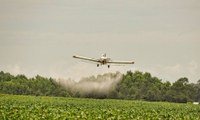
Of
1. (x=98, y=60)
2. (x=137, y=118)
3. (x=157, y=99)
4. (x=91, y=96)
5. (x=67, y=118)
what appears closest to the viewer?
(x=67, y=118)

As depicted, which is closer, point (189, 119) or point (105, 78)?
point (189, 119)

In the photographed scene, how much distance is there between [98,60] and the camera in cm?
9319

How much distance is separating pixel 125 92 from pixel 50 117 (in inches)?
5315

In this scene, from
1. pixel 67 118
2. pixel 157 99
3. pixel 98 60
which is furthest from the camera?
pixel 157 99

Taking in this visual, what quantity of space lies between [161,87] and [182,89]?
6.82 meters

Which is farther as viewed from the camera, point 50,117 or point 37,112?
point 37,112

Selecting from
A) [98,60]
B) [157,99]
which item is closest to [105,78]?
[98,60]

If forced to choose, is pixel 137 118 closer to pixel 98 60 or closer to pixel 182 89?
pixel 98 60

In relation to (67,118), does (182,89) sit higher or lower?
higher

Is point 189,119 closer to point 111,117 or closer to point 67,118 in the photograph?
point 111,117

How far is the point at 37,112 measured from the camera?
58219mm

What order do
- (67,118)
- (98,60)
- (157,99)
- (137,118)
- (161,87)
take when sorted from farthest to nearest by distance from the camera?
(161,87) < (157,99) < (98,60) < (137,118) < (67,118)

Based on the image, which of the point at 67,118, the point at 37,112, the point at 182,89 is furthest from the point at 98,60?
the point at 182,89

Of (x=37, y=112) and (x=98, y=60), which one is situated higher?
(x=98, y=60)
